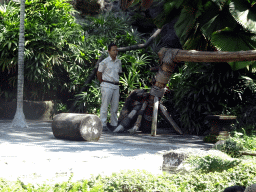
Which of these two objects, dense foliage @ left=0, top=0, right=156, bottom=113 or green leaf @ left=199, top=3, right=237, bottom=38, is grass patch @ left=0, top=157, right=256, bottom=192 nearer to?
green leaf @ left=199, top=3, right=237, bottom=38

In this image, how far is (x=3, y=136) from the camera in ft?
24.5

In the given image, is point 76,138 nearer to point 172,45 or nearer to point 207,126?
point 207,126

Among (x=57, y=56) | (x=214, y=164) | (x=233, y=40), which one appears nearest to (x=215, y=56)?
(x=233, y=40)

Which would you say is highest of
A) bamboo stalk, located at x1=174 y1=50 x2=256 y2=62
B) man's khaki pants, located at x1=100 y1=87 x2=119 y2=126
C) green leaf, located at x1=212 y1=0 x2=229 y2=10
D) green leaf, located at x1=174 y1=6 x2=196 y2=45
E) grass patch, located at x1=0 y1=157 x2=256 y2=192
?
green leaf, located at x1=212 y1=0 x2=229 y2=10

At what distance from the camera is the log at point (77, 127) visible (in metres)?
6.92

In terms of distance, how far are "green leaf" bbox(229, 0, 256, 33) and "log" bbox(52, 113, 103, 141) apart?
310 cm

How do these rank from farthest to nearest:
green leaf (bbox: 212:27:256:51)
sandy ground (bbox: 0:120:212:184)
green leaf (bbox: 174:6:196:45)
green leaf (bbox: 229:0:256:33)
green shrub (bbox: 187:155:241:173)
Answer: green leaf (bbox: 174:6:196:45) < green leaf (bbox: 212:27:256:51) < green leaf (bbox: 229:0:256:33) < sandy ground (bbox: 0:120:212:184) < green shrub (bbox: 187:155:241:173)

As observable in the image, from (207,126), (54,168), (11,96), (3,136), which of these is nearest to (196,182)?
(54,168)

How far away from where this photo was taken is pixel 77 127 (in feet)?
22.7

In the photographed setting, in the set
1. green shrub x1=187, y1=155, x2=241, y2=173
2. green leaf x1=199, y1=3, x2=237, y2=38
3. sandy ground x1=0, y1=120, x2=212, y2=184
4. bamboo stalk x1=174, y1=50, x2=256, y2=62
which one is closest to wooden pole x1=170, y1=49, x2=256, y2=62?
bamboo stalk x1=174, y1=50, x2=256, y2=62

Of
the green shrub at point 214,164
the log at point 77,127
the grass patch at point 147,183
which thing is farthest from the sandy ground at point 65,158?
the green shrub at point 214,164

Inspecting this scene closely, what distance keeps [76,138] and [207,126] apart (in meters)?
3.59

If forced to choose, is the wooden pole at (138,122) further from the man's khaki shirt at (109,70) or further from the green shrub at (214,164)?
the green shrub at (214,164)

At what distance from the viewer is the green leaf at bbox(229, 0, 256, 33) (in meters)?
6.22
